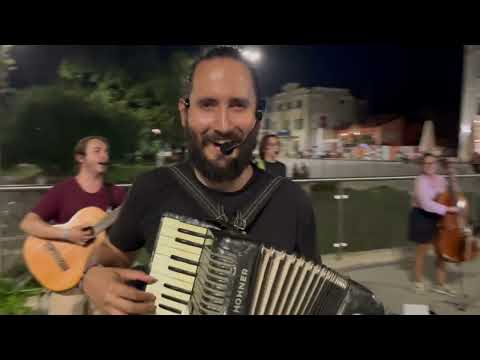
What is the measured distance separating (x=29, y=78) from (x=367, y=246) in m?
3.33

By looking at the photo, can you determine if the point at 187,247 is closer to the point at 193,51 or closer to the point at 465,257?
the point at 193,51

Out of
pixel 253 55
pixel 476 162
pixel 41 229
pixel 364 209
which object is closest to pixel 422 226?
pixel 364 209

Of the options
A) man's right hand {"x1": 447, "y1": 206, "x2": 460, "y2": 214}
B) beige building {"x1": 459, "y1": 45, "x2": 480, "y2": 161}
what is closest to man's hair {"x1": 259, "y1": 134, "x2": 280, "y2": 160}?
man's right hand {"x1": 447, "y1": 206, "x2": 460, "y2": 214}

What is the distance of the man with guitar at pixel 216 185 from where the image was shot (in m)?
1.54

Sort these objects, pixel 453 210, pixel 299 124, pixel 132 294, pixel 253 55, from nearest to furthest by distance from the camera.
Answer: pixel 132 294, pixel 253 55, pixel 299 124, pixel 453 210

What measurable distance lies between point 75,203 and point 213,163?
1148 mm

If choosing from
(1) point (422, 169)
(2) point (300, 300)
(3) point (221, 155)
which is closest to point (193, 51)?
(3) point (221, 155)

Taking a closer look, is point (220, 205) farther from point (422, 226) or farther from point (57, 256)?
point (422, 226)

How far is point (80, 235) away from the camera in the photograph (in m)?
2.23

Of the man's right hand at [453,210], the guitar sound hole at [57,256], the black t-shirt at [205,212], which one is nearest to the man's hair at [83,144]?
the guitar sound hole at [57,256]

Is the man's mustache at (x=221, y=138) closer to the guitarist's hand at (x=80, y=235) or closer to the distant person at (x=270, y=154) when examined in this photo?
the distant person at (x=270, y=154)

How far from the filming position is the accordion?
49.3 inches

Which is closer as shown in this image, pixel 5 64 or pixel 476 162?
pixel 5 64

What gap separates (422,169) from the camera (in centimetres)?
325
